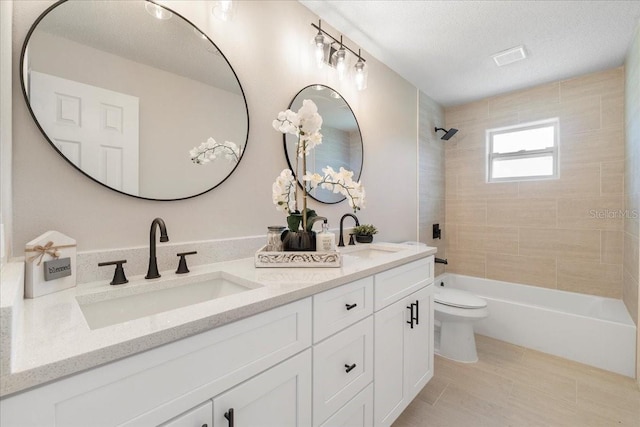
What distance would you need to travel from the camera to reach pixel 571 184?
8.70ft

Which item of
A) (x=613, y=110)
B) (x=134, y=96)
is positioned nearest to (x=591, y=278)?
(x=613, y=110)

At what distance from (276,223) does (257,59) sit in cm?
87

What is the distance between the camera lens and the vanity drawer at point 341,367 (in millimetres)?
978

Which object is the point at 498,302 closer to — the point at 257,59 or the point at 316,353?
the point at 316,353

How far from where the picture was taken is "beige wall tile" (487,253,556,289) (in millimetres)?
2764

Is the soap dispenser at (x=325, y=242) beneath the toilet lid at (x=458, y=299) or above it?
above

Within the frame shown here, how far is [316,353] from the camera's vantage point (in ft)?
3.16

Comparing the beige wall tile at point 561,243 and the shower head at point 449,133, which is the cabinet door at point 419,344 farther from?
the shower head at point 449,133

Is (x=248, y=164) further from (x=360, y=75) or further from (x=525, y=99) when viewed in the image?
(x=525, y=99)

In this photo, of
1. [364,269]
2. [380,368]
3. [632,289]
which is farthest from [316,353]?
[632,289]

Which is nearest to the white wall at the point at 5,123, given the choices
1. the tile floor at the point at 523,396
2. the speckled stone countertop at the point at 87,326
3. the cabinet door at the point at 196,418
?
the speckled stone countertop at the point at 87,326

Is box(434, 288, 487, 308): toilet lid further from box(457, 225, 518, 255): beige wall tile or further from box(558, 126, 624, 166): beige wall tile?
box(558, 126, 624, 166): beige wall tile

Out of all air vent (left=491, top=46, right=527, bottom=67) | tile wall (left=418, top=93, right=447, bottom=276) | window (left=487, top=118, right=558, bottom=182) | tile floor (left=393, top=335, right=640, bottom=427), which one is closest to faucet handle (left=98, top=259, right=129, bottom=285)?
tile floor (left=393, top=335, right=640, bottom=427)

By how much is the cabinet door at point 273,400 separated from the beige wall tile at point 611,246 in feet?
9.88
